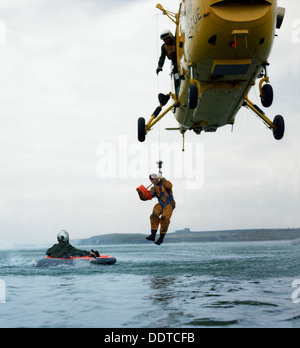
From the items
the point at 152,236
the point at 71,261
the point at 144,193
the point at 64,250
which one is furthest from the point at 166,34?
the point at 64,250

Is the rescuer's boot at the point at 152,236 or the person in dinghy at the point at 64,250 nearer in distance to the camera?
the rescuer's boot at the point at 152,236

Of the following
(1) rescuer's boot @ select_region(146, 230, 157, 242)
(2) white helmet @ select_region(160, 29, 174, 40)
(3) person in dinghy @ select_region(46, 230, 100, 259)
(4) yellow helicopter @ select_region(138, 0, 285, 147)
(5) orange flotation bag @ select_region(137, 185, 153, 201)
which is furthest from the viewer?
(3) person in dinghy @ select_region(46, 230, 100, 259)

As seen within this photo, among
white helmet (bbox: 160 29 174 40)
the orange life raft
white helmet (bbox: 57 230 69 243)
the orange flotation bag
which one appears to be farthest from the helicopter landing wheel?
the orange life raft

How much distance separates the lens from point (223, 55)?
9336 millimetres

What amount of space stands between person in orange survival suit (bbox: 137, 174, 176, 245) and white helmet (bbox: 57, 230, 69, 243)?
44.2 ft

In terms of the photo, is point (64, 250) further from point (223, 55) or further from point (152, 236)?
point (223, 55)

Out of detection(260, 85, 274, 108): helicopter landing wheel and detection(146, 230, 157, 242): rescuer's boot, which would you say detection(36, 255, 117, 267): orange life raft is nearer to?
detection(146, 230, 157, 242): rescuer's boot

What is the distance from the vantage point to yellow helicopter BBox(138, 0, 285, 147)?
342 inches

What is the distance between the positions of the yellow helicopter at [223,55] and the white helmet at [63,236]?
43.4 ft

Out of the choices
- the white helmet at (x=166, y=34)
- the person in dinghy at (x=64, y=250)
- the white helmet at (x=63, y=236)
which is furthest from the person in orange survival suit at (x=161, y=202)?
the person in dinghy at (x=64, y=250)

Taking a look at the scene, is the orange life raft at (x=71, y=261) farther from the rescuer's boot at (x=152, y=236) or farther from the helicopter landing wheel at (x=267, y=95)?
the helicopter landing wheel at (x=267, y=95)

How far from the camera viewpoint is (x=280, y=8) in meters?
10.5

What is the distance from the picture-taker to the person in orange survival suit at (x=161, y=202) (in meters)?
10.5
